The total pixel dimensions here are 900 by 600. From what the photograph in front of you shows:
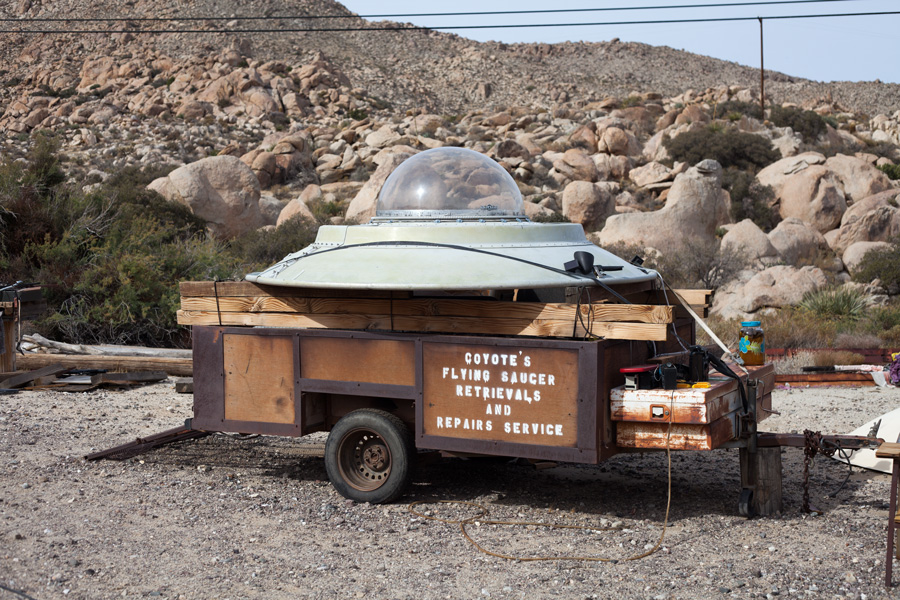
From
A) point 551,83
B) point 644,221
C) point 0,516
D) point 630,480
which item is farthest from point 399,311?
point 551,83

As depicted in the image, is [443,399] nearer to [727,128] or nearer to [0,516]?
[0,516]

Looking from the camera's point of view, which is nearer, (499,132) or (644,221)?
(644,221)

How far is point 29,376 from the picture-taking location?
948 centimetres

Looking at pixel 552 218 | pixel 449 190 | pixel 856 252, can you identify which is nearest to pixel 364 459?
pixel 449 190

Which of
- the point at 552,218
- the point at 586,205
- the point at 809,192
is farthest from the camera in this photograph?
the point at 809,192

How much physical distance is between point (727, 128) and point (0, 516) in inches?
1379

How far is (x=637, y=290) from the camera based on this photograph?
573cm

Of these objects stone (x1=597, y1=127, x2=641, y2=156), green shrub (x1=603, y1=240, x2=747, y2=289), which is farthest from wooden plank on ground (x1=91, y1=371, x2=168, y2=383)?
stone (x1=597, y1=127, x2=641, y2=156)

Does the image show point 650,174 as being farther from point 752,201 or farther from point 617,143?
point 752,201

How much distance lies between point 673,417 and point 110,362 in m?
7.89

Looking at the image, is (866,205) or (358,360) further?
(866,205)

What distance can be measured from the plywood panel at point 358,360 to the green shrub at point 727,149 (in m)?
28.2

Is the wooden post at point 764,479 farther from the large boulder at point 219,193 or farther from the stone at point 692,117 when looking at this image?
the stone at point 692,117

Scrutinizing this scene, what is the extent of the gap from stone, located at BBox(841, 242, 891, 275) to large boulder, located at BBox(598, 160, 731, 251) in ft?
11.5
